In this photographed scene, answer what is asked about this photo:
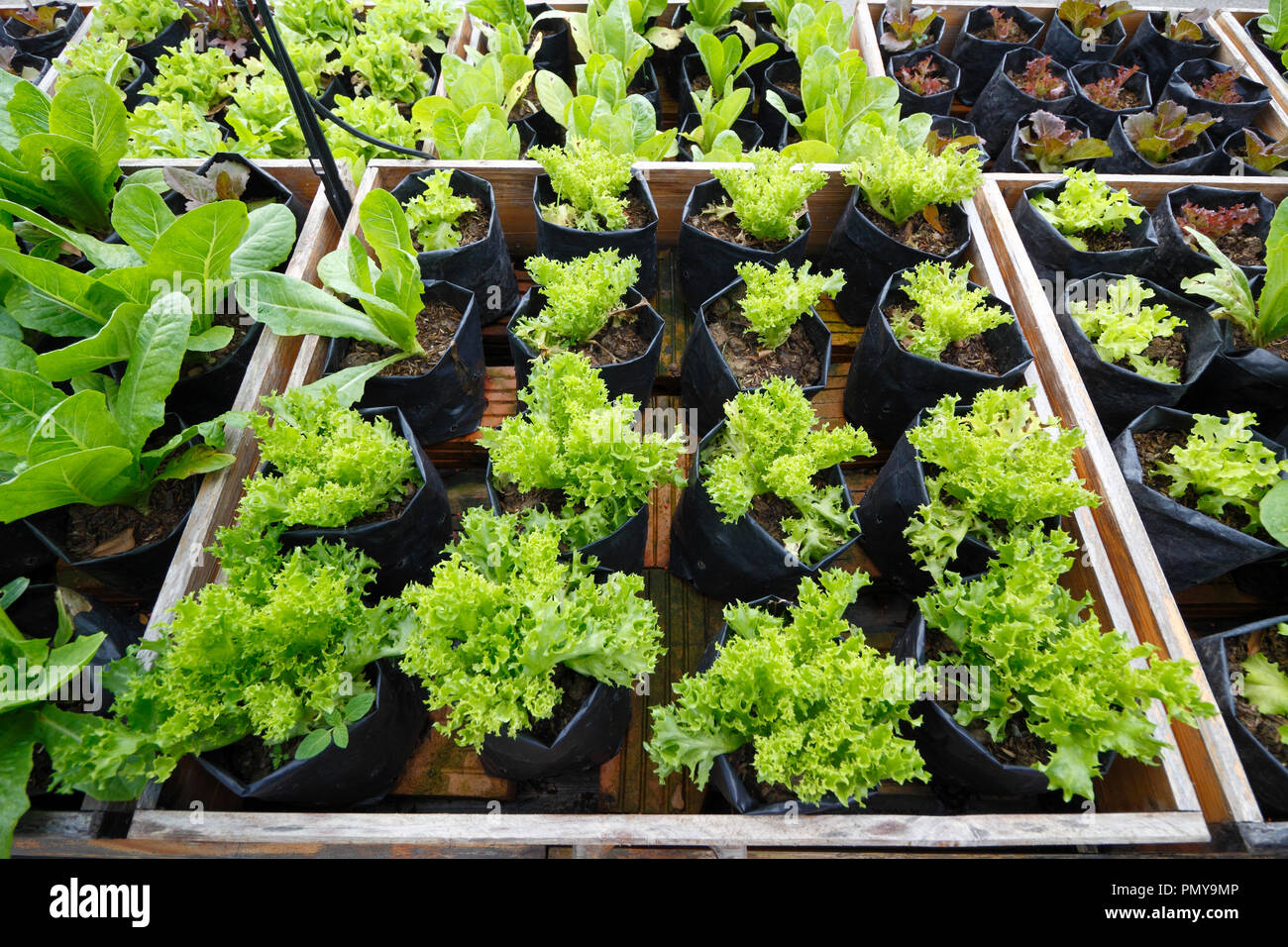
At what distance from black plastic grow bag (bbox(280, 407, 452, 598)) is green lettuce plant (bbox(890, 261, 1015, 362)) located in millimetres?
1607

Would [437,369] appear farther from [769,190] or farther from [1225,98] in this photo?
[1225,98]

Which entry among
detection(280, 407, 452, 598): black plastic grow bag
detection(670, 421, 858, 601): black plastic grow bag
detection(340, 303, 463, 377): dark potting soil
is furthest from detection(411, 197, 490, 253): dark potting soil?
detection(670, 421, 858, 601): black plastic grow bag

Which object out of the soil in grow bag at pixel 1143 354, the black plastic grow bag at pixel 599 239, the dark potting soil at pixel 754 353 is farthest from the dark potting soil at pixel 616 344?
the soil in grow bag at pixel 1143 354

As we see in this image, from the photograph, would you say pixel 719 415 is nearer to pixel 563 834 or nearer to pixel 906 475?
pixel 906 475

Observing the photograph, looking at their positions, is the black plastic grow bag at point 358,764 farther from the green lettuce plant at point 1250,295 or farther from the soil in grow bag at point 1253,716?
the green lettuce plant at point 1250,295

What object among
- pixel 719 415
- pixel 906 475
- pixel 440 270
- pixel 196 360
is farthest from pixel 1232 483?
pixel 196 360

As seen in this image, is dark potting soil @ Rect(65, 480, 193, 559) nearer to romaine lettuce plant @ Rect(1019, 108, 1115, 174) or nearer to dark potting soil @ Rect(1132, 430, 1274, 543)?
dark potting soil @ Rect(1132, 430, 1274, 543)

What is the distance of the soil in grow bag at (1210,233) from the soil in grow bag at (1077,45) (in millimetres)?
1488

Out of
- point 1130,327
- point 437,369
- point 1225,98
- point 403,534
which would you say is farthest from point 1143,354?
point 403,534

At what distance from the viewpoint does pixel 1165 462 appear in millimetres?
2191

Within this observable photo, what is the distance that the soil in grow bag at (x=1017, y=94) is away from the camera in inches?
134

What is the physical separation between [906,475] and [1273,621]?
1.04 metres

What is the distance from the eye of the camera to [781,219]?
252 centimetres

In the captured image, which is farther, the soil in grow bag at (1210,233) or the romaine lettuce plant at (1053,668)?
the soil in grow bag at (1210,233)
